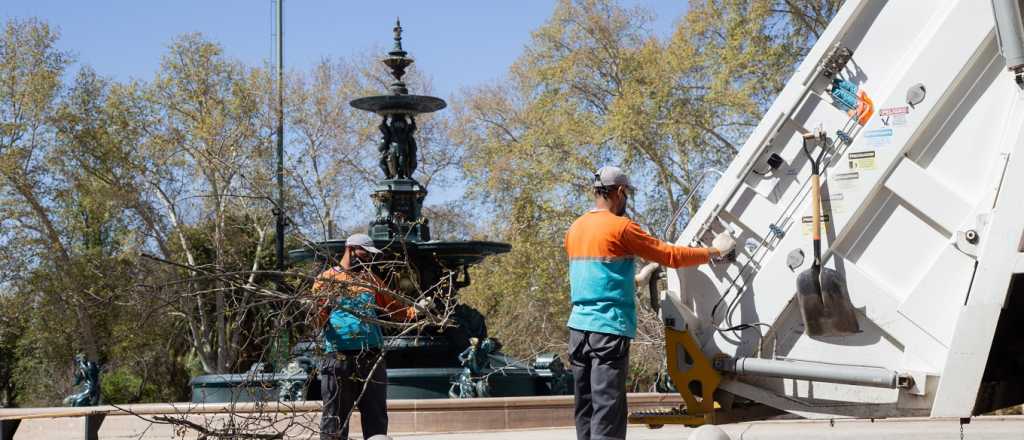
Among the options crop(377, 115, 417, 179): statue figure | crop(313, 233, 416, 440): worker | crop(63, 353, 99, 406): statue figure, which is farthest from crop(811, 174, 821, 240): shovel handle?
crop(63, 353, 99, 406): statue figure

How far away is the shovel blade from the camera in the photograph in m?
5.89

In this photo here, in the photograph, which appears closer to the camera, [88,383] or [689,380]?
[689,380]

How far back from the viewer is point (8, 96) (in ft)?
105

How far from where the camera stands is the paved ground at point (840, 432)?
29.3ft

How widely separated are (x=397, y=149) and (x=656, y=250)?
8864mm

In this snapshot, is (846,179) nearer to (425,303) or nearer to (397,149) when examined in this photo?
(425,303)

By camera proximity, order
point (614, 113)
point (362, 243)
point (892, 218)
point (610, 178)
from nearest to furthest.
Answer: point (892, 218), point (610, 178), point (362, 243), point (614, 113)

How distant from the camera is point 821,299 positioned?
5.95 meters

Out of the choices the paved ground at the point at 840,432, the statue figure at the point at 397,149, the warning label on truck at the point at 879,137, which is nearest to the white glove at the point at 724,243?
the warning label on truck at the point at 879,137

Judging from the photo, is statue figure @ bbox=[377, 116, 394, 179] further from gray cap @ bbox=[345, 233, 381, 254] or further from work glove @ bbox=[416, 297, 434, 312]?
work glove @ bbox=[416, 297, 434, 312]

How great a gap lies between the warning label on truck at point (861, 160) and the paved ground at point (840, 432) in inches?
109

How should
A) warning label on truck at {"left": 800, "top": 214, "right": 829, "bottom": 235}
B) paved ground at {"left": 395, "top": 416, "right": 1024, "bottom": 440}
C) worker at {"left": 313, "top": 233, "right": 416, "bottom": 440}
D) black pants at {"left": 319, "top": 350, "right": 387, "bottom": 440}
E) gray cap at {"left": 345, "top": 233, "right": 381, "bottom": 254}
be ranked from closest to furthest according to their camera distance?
1. warning label on truck at {"left": 800, "top": 214, "right": 829, "bottom": 235}
2. worker at {"left": 313, "top": 233, "right": 416, "bottom": 440}
3. black pants at {"left": 319, "top": 350, "right": 387, "bottom": 440}
4. gray cap at {"left": 345, "top": 233, "right": 381, "bottom": 254}
5. paved ground at {"left": 395, "top": 416, "right": 1024, "bottom": 440}

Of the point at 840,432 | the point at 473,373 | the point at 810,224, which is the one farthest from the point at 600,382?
the point at 473,373

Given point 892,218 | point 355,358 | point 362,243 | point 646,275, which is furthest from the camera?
point 362,243
